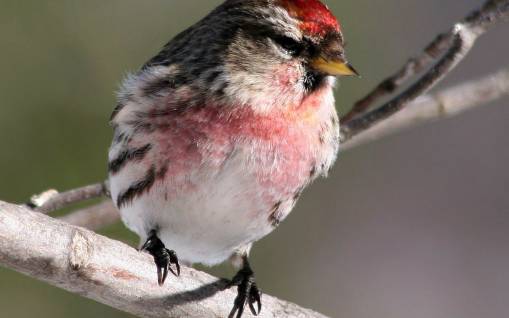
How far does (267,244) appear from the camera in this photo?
4.74 meters

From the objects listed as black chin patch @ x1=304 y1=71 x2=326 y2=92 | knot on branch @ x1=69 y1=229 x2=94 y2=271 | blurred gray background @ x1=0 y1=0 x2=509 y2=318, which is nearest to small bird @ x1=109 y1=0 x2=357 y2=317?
black chin patch @ x1=304 y1=71 x2=326 y2=92

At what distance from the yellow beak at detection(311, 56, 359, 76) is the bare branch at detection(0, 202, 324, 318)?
2.20 feet

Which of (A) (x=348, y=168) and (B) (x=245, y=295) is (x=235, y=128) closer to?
(B) (x=245, y=295)

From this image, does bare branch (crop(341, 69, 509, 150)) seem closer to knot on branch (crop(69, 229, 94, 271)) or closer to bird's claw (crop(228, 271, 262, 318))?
bird's claw (crop(228, 271, 262, 318))

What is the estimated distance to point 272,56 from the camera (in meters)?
2.71

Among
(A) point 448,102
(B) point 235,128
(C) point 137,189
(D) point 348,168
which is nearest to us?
(B) point 235,128

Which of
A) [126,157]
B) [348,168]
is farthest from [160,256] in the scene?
[348,168]

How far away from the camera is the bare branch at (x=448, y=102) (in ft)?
9.84

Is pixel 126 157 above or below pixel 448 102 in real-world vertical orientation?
below

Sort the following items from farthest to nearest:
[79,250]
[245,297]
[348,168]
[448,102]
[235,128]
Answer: [348,168], [448,102], [235,128], [245,297], [79,250]

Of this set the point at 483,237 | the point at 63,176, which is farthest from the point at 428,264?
the point at 63,176

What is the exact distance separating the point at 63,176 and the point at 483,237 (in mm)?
2603

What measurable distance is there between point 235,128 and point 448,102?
79 centimetres

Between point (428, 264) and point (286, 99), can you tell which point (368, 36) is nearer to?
point (428, 264)
